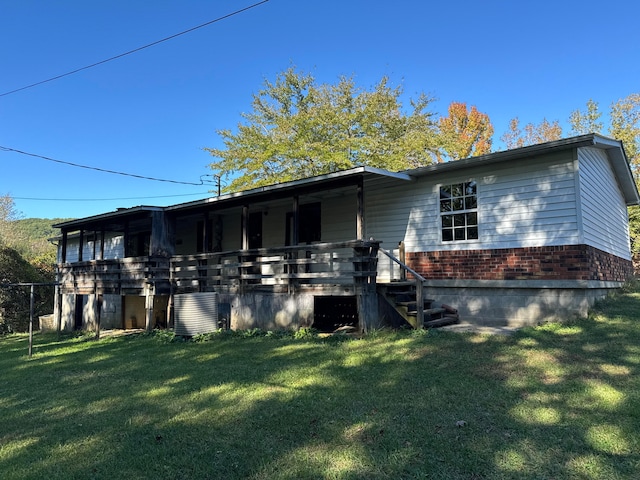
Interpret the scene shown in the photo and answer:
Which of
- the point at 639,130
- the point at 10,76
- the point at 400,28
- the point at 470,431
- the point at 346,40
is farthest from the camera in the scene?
the point at 639,130

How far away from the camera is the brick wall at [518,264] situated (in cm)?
806

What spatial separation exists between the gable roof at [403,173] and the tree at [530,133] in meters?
17.3

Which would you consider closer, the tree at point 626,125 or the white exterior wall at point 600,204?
the white exterior wall at point 600,204

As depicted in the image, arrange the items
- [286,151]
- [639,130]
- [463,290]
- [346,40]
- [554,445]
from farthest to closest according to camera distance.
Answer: [639,130], [286,151], [346,40], [463,290], [554,445]

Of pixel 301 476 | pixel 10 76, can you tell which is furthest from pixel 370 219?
pixel 10 76

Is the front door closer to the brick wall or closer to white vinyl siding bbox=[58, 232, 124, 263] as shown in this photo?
the brick wall

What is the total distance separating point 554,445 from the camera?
3.22 m

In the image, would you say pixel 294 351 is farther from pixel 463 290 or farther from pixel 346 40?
pixel 346 40

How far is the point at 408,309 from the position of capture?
8.49 metres

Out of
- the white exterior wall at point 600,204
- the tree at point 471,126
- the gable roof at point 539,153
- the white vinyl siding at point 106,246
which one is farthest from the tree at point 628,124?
the white vinyl siding at point 106,246

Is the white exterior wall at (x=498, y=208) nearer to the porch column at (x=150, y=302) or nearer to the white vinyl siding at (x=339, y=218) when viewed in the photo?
the white vinyl siding at (x=339, y=218)

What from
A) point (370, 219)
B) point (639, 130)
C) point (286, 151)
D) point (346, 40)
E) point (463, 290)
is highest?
point (346, 40)

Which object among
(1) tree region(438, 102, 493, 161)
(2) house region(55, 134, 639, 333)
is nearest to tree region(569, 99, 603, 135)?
(1) tree region(438, 102, 493, 161)

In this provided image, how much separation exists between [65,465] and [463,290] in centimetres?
803
